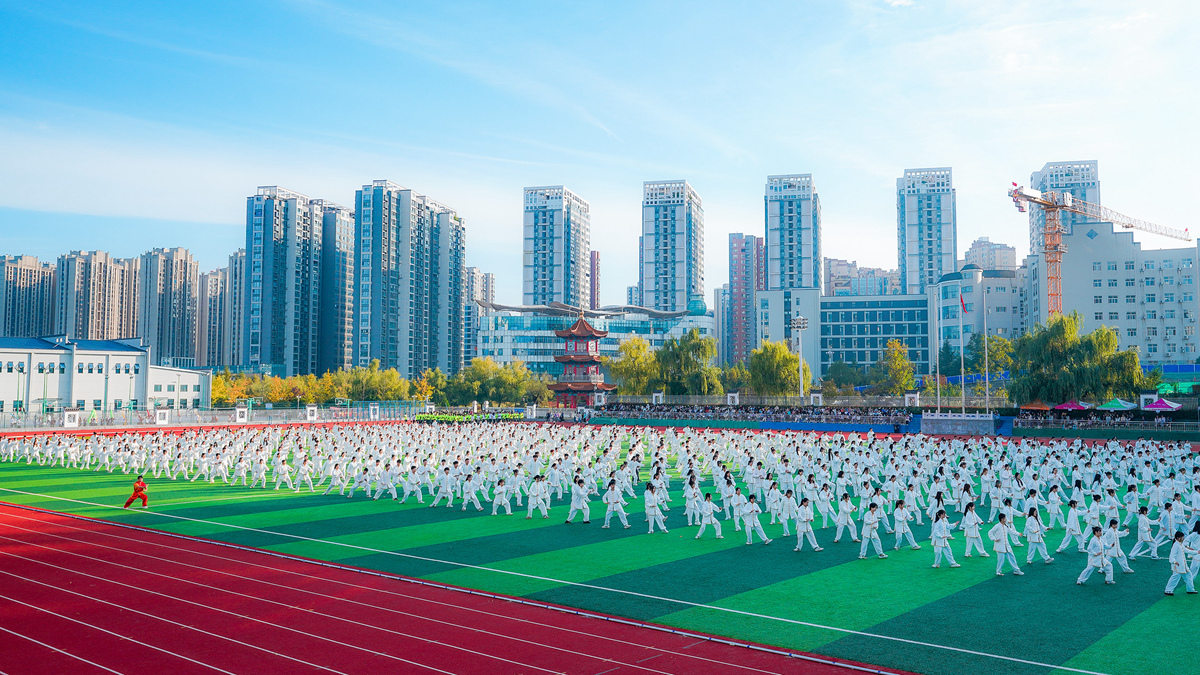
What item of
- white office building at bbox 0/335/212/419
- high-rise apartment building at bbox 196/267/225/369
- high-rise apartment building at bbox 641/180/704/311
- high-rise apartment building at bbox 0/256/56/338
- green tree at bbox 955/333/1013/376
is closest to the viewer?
white office building at bbox 0/335/212/419

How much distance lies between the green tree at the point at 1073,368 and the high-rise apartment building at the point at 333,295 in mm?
94740

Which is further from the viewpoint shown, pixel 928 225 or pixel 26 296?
pixel 928 225

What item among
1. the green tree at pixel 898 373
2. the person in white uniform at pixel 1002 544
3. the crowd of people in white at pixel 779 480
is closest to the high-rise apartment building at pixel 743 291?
the green tree at pixel 898 373

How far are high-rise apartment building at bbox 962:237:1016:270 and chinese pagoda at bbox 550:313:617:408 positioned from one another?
12156cm

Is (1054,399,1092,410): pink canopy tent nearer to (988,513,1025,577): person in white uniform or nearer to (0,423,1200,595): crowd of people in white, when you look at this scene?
(0,423,1200,595): crowd of people in white

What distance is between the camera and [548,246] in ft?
422

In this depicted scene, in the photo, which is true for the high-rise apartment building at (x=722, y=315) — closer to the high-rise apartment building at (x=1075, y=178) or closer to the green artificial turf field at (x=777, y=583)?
the high-rise apartment building at (x=1075, y=178)

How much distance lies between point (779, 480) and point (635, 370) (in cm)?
4757

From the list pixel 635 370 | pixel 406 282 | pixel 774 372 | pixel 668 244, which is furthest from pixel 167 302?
pixel 774 372

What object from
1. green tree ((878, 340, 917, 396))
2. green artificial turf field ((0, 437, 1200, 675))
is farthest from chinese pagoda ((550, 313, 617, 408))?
green artificial turf field ((0, 437, 1200, 675))

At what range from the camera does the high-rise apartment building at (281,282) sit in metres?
107

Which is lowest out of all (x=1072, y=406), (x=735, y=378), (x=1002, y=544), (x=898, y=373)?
(x=1002, y=544)

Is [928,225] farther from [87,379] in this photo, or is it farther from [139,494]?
[139,494]

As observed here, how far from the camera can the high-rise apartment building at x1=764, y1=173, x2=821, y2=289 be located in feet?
384
